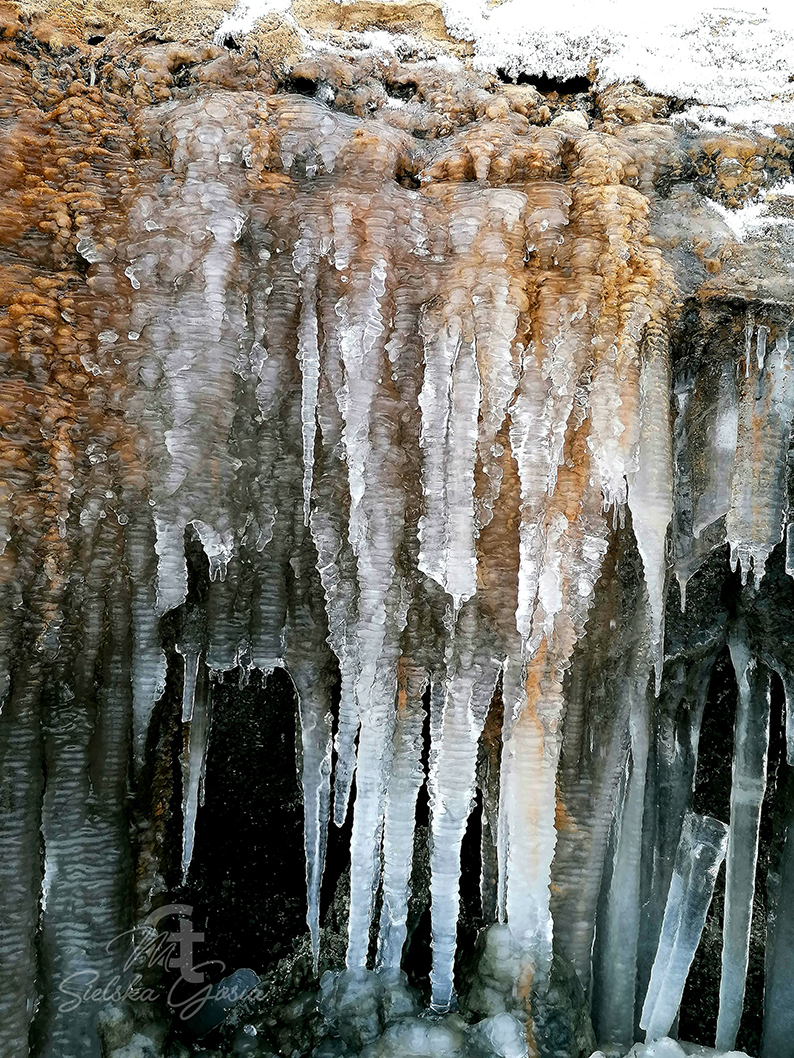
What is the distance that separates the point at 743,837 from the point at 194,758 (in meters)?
1.82

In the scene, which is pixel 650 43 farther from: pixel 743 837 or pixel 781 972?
pixel 781 972

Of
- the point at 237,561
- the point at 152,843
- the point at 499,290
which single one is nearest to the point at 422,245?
the point at 499,290

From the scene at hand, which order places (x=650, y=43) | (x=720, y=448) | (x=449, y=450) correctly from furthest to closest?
(x=650, y=43) < (x=720, y=448) < (x=449, y=450)

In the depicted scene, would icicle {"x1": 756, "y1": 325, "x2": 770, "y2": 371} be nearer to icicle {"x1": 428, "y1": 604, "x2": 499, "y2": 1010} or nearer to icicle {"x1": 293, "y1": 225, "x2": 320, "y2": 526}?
icicle {"x1": 428, "y1": 604, "x2": 499, "y2": 1010}

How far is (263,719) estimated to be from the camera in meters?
3.31

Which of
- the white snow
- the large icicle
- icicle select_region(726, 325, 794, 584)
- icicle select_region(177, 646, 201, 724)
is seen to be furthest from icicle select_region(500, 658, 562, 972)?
the white snow

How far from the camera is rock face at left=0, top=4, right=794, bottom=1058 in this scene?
2.07 metres

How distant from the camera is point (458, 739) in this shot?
2273 mm

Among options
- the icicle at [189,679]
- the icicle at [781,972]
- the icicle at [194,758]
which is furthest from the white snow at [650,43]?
the icicle at [781,972]

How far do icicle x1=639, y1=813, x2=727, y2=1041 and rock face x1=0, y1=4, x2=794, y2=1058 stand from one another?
0.03ft

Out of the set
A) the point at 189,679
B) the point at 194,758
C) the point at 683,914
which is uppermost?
the point at 189,679

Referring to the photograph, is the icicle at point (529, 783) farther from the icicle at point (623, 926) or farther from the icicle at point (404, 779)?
the icicle at point (623, 926)

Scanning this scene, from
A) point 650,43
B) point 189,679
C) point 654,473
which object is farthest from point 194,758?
point 650,43

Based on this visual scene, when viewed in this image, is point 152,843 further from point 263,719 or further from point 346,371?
point 346,371
